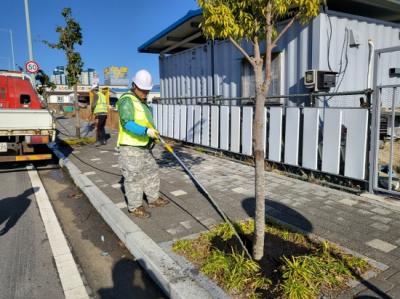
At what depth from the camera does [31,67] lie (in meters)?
13.8

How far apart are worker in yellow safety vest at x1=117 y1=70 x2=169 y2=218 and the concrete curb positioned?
1.07 ft

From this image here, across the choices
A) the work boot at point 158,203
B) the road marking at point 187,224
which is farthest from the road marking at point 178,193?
the road marking at point 187,224

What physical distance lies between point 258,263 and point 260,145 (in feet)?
3.59

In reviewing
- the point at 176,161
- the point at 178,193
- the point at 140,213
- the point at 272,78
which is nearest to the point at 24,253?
the point at 140,213

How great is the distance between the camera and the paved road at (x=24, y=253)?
10.4 ft

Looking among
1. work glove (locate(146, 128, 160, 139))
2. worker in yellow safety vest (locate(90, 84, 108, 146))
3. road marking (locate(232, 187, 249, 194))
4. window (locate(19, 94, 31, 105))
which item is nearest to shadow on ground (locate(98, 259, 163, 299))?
work glove (locate(146, 128, 160, 139))

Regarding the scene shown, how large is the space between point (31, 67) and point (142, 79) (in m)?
11.4

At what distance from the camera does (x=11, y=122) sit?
7.49 meters

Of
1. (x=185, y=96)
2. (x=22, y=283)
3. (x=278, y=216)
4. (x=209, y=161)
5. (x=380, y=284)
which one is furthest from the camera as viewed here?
(x=185, y=96)

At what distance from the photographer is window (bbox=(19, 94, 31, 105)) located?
9.84m

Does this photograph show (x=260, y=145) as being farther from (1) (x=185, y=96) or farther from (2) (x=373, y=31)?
(1) (x=185, y=96)

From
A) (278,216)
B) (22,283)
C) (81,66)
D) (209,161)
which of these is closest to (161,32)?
(81,66)

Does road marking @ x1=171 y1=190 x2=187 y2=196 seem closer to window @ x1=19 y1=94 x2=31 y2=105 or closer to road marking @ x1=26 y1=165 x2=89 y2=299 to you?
road marking @ x1=26 y1=165 x2=89 y2=299

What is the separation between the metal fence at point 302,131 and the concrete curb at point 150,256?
3.35 metres
